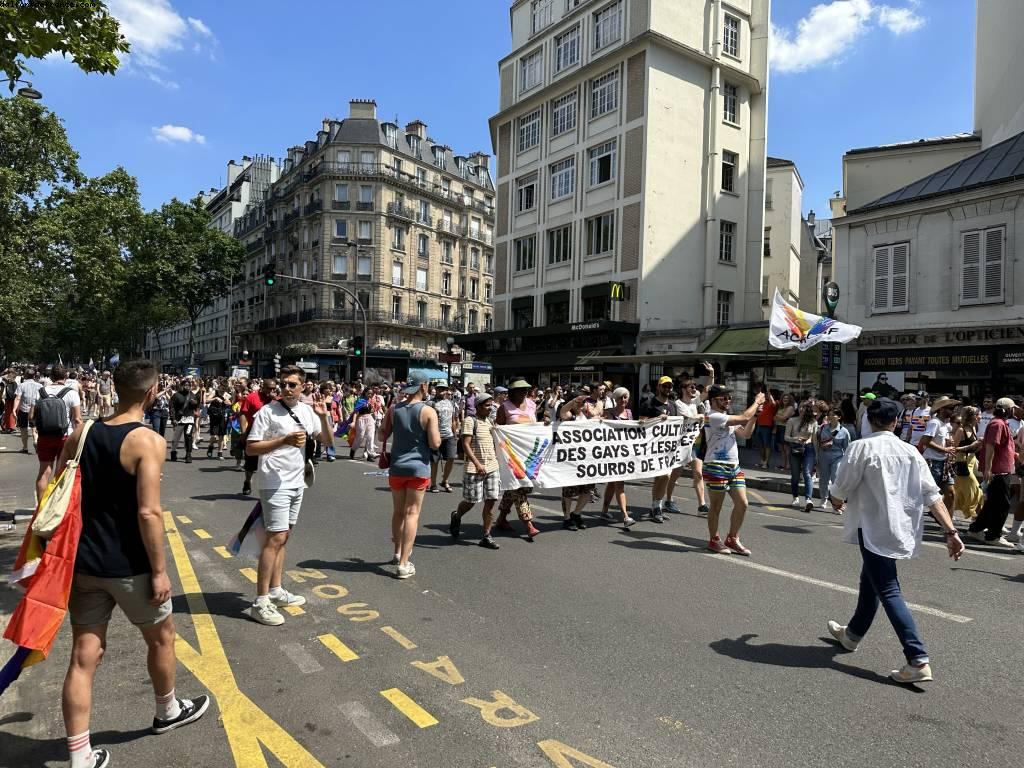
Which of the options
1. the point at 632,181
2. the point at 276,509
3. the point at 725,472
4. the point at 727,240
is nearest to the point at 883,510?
the point at 725,472

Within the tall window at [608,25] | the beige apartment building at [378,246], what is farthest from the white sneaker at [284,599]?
the beige apartment building at [378,246]

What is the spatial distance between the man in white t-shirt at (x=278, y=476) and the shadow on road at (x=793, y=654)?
3.04 metres

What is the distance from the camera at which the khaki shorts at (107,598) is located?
2.94 m

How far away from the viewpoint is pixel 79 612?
294 cm

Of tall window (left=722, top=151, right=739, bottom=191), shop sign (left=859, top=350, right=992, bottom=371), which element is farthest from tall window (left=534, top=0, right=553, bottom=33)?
shop sign (left=859, top=350, right=992, bottom=371)

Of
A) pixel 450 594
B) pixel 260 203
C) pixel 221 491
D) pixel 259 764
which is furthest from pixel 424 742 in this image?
pixel 260 203

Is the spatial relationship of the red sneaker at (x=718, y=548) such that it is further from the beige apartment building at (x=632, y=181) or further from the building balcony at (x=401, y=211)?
the building balcony at (x=401, y=211)

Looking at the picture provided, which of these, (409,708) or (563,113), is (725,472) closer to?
(409,708)

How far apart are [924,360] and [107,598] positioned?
20391 millimetres

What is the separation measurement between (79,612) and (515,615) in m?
2.84

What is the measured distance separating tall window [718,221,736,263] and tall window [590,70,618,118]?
6.94 meters

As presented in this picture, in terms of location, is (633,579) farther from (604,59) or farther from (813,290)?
(813,290)

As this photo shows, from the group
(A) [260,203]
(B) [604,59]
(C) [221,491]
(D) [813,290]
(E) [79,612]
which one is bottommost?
(C) [221,491]

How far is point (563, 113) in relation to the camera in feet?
102
